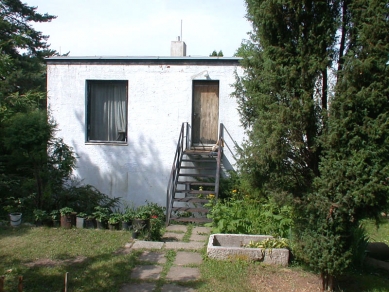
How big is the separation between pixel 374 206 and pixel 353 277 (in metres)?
1.59

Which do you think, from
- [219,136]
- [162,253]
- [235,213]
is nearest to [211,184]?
[219,136]

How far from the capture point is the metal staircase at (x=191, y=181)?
9.25 metres

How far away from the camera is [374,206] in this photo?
4582 millimetres

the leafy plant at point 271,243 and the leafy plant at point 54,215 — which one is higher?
the leafy plant at point 271,243

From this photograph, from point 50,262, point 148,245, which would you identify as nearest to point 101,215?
point 148,245

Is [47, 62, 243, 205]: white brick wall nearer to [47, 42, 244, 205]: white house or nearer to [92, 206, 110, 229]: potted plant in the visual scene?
[47, 42, 244, 205]: white house

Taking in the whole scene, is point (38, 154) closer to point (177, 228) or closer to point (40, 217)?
point (40, 217)

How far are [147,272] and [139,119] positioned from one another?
543 centimetres

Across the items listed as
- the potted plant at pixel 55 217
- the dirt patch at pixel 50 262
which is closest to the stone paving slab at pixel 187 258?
the dirt patch at pixel 50 262

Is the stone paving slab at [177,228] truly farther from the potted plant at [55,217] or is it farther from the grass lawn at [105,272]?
the potted plant at [55,217]

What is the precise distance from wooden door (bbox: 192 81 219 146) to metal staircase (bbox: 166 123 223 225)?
1.00 ft

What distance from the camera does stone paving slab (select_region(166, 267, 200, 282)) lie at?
5.46 metres

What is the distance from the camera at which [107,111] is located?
10.8 meters

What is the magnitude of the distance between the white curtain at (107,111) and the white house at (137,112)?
0.03 meters
